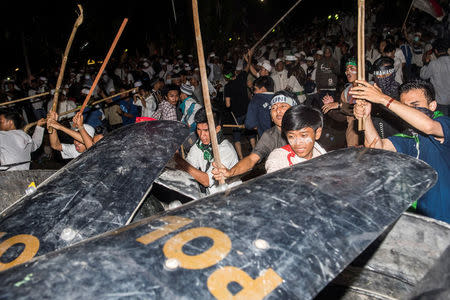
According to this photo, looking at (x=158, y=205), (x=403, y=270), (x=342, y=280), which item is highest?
(x=158, y=205)

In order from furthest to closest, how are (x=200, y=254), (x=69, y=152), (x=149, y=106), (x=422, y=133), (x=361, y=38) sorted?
(x=149, y=106), (x=69, y=152), (x=422, y=133), (x=361, y=38), (x=200, y=254)

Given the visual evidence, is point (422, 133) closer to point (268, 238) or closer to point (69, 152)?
point (268, 238)

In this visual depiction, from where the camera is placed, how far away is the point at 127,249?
3.58ft

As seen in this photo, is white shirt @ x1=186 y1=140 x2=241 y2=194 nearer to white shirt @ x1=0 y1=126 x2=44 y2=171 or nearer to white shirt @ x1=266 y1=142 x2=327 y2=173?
white shirt @ x1=266 y1=142 x2=327 y2=173

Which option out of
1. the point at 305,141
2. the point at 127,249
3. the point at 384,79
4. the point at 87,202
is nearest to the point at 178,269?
the point at 127,249

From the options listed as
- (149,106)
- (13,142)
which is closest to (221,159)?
(13,142)

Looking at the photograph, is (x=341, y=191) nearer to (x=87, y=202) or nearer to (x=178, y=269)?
(x=178, y=269)

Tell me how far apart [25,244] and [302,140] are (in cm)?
175

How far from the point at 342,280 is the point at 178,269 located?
1760 millimetres

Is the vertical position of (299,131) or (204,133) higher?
(299,131)

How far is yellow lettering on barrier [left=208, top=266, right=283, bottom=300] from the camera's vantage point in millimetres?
→ 993

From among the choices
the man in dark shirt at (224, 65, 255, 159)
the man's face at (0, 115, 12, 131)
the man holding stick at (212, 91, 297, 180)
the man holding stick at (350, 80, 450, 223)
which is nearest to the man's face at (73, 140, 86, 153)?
the man's face at (0, 115, 12, 131)

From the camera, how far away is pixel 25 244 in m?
1.43

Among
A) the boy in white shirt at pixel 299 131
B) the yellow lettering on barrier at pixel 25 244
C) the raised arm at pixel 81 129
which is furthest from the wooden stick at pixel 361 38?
the raised arm at pixel 81 129
